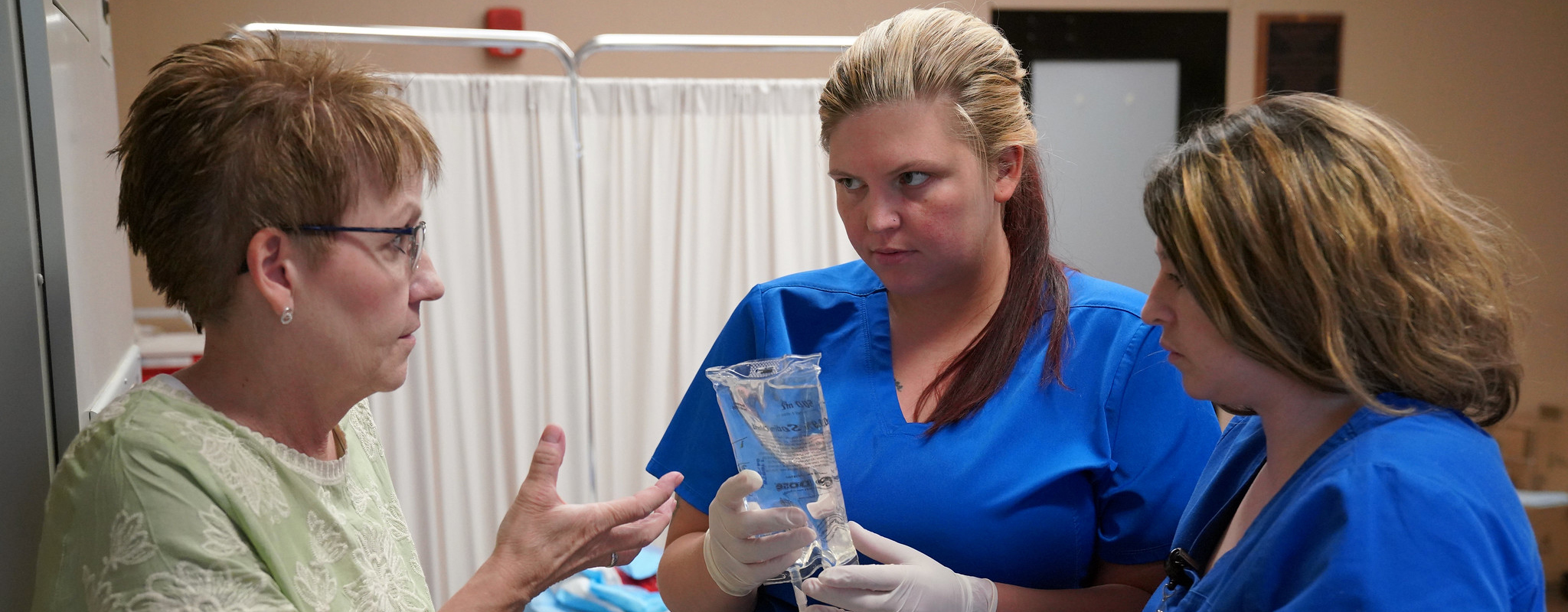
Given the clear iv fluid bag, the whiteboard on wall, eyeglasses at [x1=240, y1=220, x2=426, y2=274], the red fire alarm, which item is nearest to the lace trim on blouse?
eyeglasses at [x1=240, y1=220, x2=426, y2=274]

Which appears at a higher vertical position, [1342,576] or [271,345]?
[271,345]

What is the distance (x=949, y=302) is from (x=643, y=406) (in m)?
1.45

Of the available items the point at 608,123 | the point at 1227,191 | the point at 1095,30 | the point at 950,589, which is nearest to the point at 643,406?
the point at 608,123

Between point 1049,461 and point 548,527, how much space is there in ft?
1.99

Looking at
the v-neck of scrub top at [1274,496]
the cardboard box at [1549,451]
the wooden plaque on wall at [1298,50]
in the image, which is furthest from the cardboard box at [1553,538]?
the v-neck of scrub top at [1274,496]

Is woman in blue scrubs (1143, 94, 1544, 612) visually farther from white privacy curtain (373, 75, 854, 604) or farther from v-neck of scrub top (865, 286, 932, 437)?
white privacy curtain (373, 75, 854, 604)

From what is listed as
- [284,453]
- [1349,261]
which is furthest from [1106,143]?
[284,453]

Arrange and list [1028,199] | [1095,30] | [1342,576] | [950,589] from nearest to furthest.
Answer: [1342,576] → [950,589] → [1028,199] → [1095,30]

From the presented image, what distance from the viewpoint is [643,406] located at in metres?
2.73

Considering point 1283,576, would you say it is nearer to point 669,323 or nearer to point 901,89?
point 901,89

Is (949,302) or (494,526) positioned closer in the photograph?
(949,302)

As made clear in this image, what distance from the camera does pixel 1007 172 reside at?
1.38m

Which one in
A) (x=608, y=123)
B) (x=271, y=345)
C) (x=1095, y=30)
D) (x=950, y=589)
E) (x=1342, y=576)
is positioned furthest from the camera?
(x=1095, y=30)

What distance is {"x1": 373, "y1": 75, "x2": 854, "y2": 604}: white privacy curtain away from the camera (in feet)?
8.32
